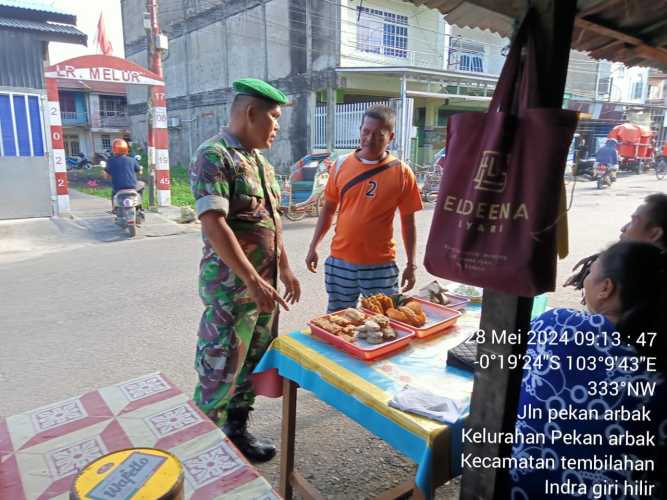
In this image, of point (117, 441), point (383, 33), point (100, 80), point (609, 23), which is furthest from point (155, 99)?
point (117, 441)

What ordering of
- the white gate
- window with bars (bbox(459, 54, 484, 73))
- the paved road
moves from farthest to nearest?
1. window with bars (bbox(459, 54, 484, 73))
2. the white gate
3. the paved road

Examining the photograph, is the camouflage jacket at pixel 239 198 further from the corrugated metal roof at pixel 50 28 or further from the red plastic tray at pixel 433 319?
the corrugated metal roof at pixel 50 28

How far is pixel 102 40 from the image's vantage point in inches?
768

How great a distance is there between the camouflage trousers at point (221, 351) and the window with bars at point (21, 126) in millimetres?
8561

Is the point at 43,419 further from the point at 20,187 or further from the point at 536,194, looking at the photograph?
the point at 20,187

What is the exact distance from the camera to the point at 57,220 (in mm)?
9055

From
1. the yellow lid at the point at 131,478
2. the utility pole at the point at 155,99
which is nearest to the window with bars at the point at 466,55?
the utility pole at the point at 155,99

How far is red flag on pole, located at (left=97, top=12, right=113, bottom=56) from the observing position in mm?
19175

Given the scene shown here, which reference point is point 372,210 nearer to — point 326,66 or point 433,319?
point 433,319

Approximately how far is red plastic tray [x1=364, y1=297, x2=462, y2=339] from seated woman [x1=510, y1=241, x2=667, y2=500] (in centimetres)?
54

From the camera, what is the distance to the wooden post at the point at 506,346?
1.10m

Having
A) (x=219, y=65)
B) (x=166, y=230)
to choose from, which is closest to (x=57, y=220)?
(x=166, y=230)

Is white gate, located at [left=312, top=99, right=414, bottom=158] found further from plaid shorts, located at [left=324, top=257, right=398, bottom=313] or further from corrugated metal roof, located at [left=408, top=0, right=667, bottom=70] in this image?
plaid shorts, located at [left=324, top=257, right=398, bottom=313]

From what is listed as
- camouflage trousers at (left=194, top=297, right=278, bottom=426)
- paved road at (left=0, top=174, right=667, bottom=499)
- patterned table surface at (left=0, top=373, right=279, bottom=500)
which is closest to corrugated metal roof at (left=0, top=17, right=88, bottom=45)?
paved road at (left=0, top=174, right=667, bottom=499)
